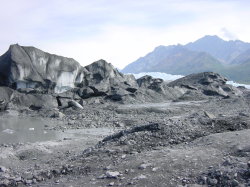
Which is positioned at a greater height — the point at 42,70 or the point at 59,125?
the point at 42,70

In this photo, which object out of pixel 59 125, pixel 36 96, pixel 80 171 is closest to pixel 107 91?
pixel 36 96

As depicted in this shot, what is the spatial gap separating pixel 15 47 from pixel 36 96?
6596mm

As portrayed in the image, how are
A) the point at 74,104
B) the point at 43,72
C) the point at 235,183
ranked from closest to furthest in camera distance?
the point at 235,183
the point at 74,104
the point at 43,72

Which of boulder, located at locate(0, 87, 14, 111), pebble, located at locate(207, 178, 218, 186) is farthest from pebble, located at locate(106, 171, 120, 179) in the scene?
boulder, located at locate(0, 87, 14, 111)

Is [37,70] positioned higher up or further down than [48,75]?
higher up

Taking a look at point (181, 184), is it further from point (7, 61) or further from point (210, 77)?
point (210, 77)

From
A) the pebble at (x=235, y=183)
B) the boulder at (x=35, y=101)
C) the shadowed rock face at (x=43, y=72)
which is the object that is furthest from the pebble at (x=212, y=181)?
the shadowed rock face at (x=43, y=72)

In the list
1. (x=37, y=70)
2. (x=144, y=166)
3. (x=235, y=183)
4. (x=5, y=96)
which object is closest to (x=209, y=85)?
(x=37, y=70)

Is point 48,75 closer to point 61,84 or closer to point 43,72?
point 43,72

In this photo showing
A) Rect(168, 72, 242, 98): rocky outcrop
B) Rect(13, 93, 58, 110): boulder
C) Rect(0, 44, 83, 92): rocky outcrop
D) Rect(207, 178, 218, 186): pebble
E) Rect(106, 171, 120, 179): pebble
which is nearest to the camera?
Rect(207, 178, 218, 186): pebble

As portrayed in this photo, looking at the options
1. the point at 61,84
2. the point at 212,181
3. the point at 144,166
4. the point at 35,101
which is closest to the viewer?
the point at 212,181

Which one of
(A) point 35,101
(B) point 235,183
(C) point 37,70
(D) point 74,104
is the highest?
(C) point 37,70

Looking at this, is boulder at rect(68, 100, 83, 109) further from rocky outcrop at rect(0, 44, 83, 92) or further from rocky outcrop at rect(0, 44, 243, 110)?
rocky outcrop at rect(0, 44, 83, 92)

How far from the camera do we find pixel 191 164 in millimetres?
9305
